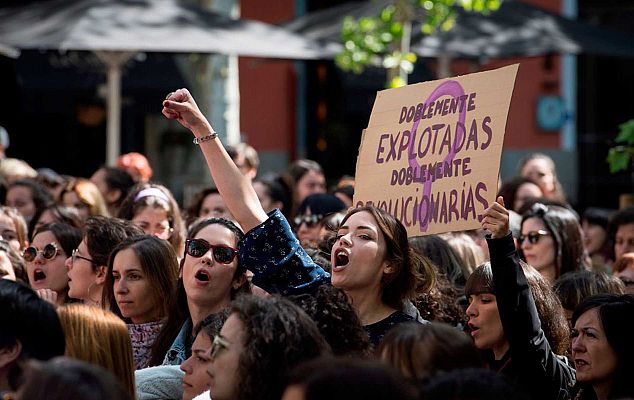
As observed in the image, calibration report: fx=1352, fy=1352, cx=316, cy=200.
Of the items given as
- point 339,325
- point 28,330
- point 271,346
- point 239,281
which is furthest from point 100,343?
point 239,281

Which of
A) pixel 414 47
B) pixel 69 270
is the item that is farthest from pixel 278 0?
pixel 69 270

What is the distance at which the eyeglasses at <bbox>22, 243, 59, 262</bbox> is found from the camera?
23.8ft

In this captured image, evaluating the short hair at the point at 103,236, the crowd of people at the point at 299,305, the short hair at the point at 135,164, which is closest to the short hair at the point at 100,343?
the crowd of people at the point at 299,305

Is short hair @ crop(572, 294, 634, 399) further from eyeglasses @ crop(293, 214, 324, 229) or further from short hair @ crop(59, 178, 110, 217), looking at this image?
short hair @ crop(59, 178, 110, 217)

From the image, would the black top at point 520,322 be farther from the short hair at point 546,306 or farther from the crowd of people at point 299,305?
the short hair at point 546,306

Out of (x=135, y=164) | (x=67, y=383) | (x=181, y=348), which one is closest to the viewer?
(x=67, y=383)

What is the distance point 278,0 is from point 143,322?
1286cm

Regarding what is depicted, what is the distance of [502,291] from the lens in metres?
5.08

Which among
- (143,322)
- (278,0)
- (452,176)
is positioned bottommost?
(143,322)

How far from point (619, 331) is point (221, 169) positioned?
176cm

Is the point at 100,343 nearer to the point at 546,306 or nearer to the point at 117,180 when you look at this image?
the point at 546,306

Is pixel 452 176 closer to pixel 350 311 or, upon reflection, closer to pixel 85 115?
pixel 350 311

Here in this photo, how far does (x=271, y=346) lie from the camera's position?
413 cm

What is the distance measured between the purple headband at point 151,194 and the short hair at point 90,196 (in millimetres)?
1135
